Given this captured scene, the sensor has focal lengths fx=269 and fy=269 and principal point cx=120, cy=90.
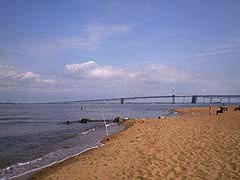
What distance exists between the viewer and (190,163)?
9.19m

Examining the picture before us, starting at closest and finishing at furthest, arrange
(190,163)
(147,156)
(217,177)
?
1. (217,177)
2. (190,163)
3. (147,156)

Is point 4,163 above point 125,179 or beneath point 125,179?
beneath

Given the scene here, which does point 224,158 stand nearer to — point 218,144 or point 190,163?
point 190,163

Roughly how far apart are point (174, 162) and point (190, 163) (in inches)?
22.8

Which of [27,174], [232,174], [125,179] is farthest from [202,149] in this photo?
[27,174]

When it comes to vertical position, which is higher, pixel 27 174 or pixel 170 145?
pixel 170 145

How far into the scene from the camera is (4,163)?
13531 millimetres

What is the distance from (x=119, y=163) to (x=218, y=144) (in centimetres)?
490

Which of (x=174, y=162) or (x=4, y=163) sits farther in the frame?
(x=4, y=163)

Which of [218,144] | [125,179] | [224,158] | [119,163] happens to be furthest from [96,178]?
[218,144]

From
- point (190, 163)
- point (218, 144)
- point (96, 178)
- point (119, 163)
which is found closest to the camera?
point (96, 178)

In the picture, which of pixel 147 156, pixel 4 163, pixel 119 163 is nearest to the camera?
pixel 119 163

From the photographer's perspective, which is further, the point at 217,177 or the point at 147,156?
the point at 147,156

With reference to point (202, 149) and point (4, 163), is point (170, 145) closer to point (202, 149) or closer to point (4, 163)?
point (202, 149)
